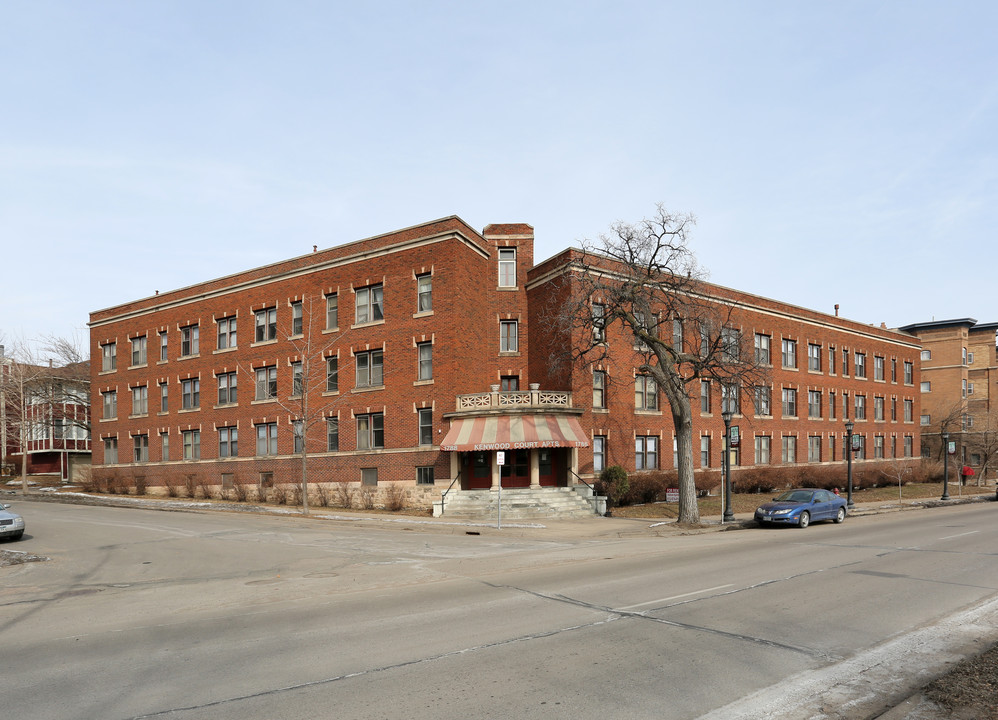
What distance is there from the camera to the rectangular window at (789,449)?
4838 centimetres

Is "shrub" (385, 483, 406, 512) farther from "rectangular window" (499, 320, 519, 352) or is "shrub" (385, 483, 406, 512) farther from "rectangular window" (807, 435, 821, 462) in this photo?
"rectangular window" (807, 435, 821, 462)

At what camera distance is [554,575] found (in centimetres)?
1487

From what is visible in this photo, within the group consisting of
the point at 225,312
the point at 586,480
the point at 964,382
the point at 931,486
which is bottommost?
the point at 931,486

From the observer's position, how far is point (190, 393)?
43906 mm

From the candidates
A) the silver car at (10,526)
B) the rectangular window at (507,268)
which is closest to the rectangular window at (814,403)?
the rectangular window at (507,268)

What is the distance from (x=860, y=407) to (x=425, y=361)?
131ft

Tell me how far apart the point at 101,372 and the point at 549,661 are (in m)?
50.5

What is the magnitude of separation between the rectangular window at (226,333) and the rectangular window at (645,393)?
24.2 meters

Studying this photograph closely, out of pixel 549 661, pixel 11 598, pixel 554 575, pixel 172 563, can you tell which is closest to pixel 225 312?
pixel 172 563

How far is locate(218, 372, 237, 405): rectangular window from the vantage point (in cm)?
4156

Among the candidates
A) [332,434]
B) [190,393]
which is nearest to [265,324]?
[190,393]

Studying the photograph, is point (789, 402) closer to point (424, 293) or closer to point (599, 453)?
point (599, 453)

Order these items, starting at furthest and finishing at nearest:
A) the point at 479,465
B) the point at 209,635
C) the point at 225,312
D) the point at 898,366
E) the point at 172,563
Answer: the point at 898,366
the point at 225,312
the point at 479,465
the point at 172,563
the point at 209,635

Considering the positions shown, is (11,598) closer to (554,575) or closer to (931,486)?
(554,575)
